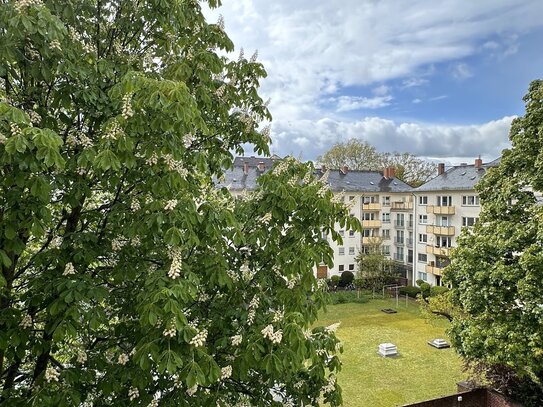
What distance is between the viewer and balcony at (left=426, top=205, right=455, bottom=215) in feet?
104

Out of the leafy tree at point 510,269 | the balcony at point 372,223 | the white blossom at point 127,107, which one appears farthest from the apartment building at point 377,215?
A: the white blossom at point 127,107

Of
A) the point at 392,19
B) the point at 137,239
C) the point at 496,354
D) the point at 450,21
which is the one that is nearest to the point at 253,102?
the point at 137,239

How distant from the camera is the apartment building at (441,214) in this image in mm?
30922

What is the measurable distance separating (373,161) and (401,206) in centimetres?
1000

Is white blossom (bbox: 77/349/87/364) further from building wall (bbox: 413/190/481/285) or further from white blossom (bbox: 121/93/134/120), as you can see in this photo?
building wall (bbox: 413/190/481/285)

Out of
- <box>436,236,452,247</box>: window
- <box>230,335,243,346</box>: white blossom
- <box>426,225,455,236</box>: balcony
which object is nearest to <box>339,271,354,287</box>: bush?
<box>426,225,455,236</box>: balcony

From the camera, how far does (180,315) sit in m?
3.45

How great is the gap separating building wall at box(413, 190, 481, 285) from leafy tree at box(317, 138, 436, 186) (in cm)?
1215

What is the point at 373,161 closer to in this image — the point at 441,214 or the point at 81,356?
the point at 441,214

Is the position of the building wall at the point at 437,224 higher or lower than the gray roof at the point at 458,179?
lower

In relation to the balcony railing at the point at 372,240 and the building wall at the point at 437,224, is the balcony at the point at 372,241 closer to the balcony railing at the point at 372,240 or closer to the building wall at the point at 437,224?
the balcony railing at the point at 372,240

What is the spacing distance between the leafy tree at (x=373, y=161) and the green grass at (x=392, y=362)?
69.6 ft

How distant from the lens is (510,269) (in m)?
11.2

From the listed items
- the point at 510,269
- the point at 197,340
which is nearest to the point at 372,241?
the point at 510,269
